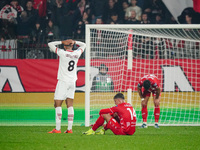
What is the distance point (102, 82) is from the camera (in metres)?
11.5

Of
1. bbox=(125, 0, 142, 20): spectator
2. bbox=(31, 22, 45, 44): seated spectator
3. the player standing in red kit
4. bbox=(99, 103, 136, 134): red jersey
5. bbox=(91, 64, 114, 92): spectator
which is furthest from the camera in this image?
bbox=(125, 0, 142, 20): spectator

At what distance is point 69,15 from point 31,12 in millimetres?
1382

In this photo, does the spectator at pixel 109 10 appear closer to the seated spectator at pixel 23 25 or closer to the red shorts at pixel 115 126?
the seated spectator at pixel 23 25

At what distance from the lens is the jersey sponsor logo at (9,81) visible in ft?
40.1

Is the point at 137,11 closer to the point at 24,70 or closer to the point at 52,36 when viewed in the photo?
the point at 52,36

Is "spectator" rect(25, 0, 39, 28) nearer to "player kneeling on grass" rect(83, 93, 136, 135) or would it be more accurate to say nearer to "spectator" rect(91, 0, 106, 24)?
"spectator" rect(91, 0, 106, 24)

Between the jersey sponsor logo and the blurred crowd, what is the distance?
3.26m

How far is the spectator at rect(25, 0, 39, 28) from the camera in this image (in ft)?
52.7

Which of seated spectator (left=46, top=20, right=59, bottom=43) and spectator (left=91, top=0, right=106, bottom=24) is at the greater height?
spectator (left=91, top=0, right=106, bottom=24)

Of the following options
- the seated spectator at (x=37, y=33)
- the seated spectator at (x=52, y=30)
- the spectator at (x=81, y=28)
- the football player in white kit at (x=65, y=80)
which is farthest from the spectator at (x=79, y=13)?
the football player in white kit at (x=65, y=80)

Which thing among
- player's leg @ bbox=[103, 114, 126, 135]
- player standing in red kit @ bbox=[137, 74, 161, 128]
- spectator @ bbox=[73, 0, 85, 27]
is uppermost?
spectator @ bbox=[73, 0, 85, 27]

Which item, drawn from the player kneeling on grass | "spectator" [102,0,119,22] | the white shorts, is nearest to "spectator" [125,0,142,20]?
"spectator" [102,0,119,22]

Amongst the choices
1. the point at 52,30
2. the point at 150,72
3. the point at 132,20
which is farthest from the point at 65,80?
the point at 132,20

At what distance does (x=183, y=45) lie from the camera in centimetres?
1335
